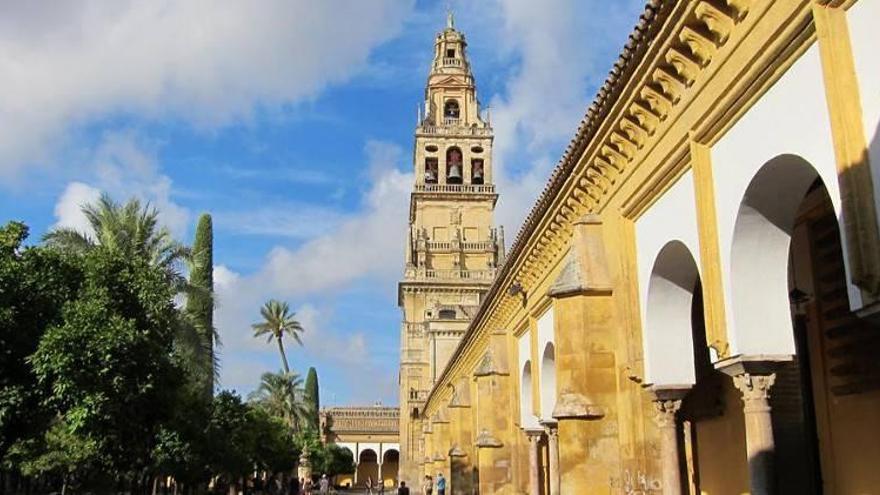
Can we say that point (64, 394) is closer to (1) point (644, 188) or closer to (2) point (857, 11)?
(1) point (644, 188)

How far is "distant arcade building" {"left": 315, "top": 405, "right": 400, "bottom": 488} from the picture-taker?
86562mm

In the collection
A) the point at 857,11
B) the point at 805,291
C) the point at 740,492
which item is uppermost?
the point at 857,11

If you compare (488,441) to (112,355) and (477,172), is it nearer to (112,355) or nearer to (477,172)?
(112,355)

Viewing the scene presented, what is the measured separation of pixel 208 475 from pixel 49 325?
607 inches

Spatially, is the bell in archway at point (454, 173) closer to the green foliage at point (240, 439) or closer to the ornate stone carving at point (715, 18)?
the green foliage at point (240, 439)

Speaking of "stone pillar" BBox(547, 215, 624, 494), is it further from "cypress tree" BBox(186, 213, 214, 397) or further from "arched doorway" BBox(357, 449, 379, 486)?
"arched doorway" BBox(357, 449, 379, 486)

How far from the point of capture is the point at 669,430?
9.94m

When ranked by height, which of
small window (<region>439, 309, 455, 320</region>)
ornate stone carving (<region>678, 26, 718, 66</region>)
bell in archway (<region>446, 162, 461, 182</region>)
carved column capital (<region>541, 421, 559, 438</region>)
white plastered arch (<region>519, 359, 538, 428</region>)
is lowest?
carved column capital (<region>541, 421, 559, 438</region>)

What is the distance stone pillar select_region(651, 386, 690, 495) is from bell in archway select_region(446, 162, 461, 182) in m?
53.2

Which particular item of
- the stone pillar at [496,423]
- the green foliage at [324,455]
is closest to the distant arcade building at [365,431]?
the green foliage at [324,455]

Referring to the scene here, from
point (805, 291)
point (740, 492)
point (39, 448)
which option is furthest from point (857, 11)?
point (39, 448)

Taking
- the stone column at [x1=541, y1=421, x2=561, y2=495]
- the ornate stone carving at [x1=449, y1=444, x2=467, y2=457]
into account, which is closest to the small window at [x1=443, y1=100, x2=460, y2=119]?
the ornate stone carving at [x1=449, y1=444, x2=467, y2=457]

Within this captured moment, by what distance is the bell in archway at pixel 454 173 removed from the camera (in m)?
62.7

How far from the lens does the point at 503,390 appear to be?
68.1 ft
